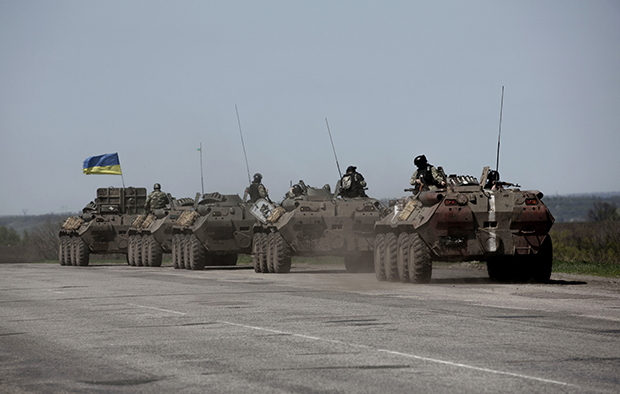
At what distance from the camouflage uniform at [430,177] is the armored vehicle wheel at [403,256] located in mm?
1375

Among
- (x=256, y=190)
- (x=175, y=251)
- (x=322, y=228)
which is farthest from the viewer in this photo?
(x=175, y=251)

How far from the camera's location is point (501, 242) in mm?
20719

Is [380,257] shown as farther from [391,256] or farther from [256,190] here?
[256,190]

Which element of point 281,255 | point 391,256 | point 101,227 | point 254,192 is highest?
point 254,192

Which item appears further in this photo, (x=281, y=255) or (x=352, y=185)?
→ (x=352, y=185)

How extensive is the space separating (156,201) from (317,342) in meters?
33.5

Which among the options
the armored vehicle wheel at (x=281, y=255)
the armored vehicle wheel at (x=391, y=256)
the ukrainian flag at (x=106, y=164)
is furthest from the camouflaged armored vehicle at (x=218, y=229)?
the ukrainian flag at (x=106, y=164)

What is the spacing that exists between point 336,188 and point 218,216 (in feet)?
17.8

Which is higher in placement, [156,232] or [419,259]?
[156,232]

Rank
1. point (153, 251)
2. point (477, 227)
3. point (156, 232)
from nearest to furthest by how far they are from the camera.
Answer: point (477, 227)
point (156, 232)
point (153, 251)

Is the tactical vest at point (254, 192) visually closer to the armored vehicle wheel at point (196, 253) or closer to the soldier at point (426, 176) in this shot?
the armored vehicle wheel at point (196, 253)

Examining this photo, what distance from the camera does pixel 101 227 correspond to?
A: 45.7 meters

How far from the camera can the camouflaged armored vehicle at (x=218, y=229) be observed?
34250 millimetres

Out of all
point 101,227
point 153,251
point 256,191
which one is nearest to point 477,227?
point 256,191
